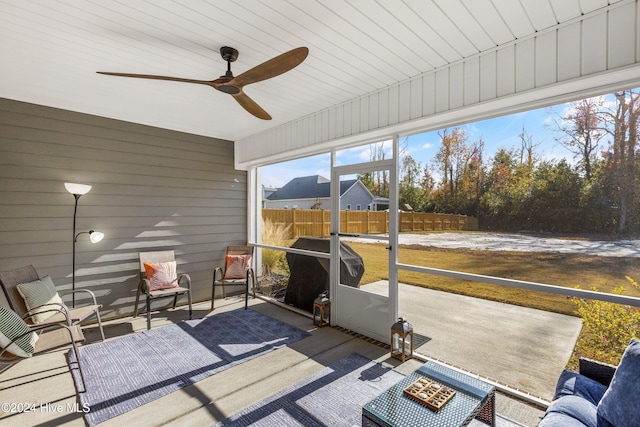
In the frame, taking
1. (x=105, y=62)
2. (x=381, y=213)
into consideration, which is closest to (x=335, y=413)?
(x=381, y=213)

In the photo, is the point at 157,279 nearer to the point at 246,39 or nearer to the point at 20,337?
the point at 20,337

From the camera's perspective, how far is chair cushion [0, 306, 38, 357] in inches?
85.0

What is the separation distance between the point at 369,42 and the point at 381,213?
1.77 metres

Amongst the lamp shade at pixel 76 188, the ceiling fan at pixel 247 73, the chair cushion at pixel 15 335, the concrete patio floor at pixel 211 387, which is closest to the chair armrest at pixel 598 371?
the concrete patio floor at pixel 211 387

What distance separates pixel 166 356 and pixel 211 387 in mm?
851

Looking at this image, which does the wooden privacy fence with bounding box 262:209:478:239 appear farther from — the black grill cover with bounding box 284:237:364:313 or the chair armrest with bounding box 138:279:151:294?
the chair armrest with bounding box 138:279:151:294

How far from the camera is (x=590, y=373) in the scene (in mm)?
1843

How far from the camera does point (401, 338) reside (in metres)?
3.12

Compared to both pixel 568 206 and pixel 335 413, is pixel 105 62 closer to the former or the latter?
pixel 335 413

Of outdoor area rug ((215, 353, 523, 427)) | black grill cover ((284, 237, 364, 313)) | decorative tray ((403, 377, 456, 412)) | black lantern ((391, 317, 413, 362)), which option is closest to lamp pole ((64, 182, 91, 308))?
black grill cover ((284, 237, 364, 313))

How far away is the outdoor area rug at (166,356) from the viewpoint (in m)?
2.43

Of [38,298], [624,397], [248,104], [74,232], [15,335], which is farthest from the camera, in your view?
[74,232]

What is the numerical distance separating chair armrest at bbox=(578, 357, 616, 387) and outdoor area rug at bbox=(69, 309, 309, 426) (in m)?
2.58

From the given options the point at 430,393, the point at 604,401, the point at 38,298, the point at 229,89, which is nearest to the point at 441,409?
the point at 430,393
